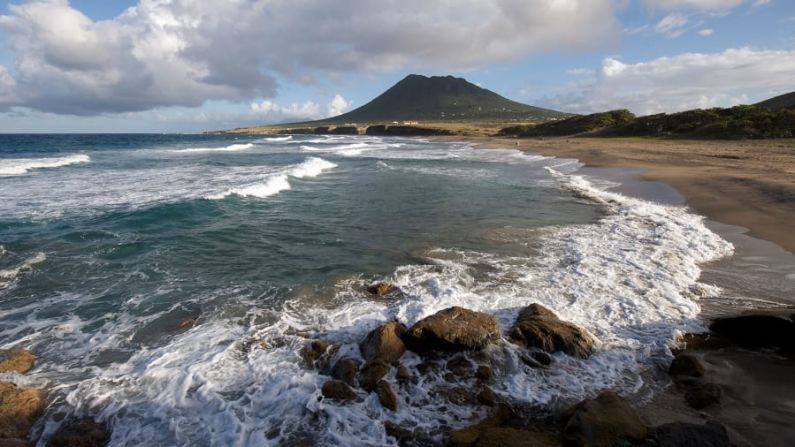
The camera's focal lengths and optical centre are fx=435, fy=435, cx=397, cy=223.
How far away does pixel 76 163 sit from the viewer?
37688 mm

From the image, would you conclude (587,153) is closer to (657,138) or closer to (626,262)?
(657,138)

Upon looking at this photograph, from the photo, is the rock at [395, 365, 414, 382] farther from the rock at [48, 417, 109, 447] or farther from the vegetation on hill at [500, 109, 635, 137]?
the vegetation on hill at [500, 109, 635, 137]

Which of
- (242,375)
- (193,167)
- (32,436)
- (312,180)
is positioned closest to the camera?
(32,436)

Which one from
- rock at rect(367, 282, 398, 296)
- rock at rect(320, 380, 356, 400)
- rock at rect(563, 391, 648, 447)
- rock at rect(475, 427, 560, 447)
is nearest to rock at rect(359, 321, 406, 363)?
rock at rect(320, 380, 356, 400)

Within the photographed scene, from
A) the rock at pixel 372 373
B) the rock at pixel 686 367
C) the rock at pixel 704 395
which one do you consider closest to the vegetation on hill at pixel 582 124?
the rock at pixel 686 367

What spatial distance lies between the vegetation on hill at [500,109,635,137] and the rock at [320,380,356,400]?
222ft

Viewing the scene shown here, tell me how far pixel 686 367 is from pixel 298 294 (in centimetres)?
684

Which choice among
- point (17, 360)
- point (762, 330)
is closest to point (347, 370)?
point (17, 360)


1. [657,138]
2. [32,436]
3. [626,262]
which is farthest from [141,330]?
[657,138]

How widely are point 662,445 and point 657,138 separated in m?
52.1

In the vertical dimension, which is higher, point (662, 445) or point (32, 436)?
point (662, 445)

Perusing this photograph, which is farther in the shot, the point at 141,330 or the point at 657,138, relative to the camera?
the point at 657,138

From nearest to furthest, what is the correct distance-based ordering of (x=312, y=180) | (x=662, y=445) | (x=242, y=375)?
(x=662, y=445), (x=242, y=375), (x=312, y=180)

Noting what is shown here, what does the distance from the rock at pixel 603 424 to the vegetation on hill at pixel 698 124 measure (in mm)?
44507
